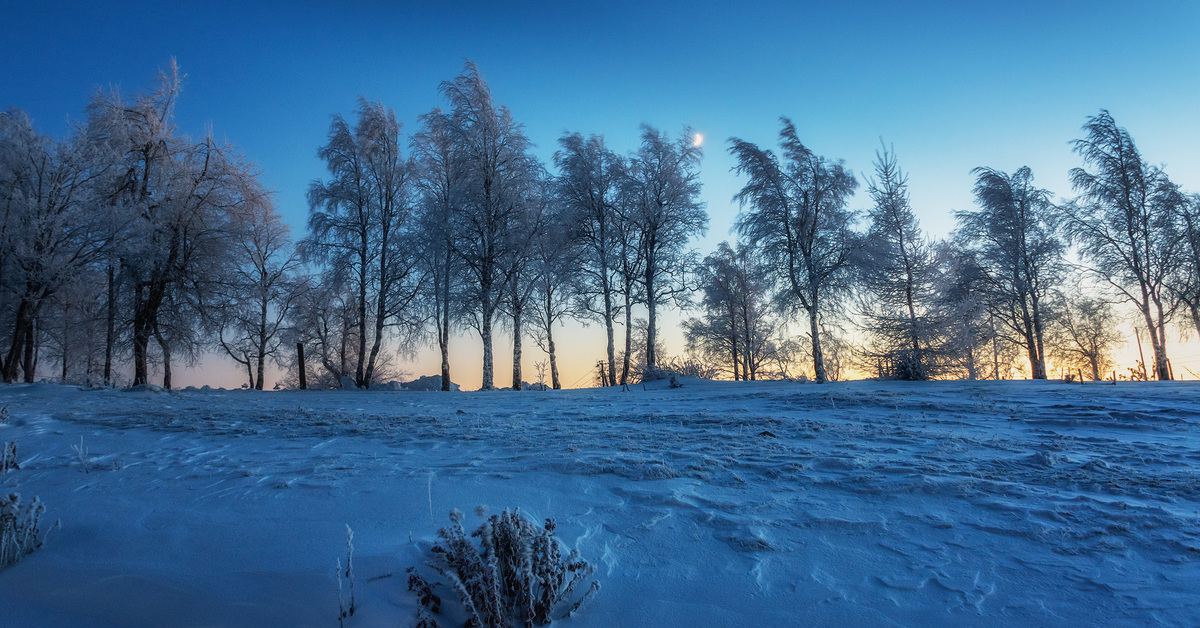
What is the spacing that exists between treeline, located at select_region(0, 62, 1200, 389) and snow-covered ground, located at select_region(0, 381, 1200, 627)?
11.3 m

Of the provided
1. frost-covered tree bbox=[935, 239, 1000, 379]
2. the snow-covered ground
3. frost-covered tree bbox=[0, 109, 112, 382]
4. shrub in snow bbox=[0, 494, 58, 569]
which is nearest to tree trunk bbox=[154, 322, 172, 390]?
frost-covered tree bbox=[0, 109, 112, 382]

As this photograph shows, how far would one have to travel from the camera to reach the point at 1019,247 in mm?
17953

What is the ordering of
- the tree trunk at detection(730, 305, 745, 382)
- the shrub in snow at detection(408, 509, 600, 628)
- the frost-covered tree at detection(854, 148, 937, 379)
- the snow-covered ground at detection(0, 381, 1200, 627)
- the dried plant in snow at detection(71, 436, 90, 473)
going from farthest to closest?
1. the tree trunk at detection(730, 305, 745, 382)
2. the frost-covered tree at detection(854, 148, 937, 379)
3. the dried plant in snow at detection(71, 436, 90, 473)
4. the snow-covered ground at detection(0, 381, 1200, 627)
5. the shrub in snow at detection(408, 509, 600, 628)

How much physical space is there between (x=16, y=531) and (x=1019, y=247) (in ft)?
76.2

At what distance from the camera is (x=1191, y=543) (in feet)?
7.97

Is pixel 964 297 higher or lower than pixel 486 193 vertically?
lower

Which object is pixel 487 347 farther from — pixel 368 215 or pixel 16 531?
pixel 16 531

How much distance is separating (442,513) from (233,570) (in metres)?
1.01

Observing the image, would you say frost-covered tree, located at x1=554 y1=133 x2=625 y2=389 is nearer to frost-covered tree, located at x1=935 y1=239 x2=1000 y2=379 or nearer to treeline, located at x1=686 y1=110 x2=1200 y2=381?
treeline, located at x1=686 y1=110 x2=1200 y2=381

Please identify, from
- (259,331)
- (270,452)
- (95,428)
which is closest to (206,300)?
(259,331)

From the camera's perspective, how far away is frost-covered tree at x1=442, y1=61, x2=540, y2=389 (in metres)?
17.2

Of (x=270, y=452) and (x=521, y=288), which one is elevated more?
(x=521, y=288)

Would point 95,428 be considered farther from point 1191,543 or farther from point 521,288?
point 521,288

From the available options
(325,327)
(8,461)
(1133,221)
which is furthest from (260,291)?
(1133,221)
